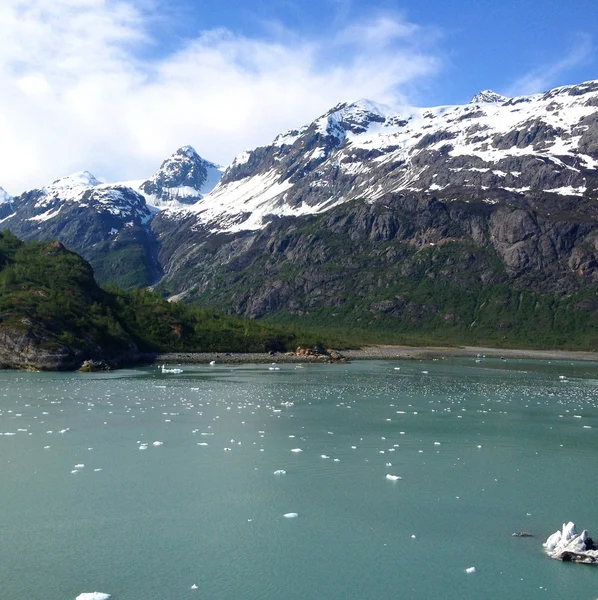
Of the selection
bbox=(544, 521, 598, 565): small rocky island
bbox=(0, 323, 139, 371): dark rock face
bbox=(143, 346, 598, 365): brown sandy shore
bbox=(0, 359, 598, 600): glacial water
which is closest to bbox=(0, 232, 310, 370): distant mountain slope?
bbox=(0, 323, 139, 371): dark rock face

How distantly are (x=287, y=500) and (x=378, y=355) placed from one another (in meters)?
121

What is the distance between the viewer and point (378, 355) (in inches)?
5753

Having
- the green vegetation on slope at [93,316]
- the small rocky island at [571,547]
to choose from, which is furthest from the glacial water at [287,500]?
the green vegetation on slope at [93,316]

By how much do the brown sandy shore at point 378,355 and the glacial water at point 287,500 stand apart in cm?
6375

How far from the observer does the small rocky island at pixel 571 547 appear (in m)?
20.6

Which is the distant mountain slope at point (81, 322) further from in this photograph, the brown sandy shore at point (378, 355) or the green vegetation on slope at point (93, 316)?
the brown sandy shore at point (378, 355)

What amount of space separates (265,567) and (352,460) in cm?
1449

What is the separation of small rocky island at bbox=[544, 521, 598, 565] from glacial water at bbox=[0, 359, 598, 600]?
0.34m

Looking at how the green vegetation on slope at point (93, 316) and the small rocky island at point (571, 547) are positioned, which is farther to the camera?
the green vegetation on slope at point (93, 316)

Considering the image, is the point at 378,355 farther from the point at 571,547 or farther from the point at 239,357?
the point at 571,547

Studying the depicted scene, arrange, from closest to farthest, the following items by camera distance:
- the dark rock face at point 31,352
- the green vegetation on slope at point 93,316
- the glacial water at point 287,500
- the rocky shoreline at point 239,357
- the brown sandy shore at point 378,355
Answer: the glacial water at point 287,500 < the dark rock face at point 31,352 < the rocky shoreline at point 239,357 < the green vegetation on slope at point 93,316 < the brown sandy shore at point 378,355

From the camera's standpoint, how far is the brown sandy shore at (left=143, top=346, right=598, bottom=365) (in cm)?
11938

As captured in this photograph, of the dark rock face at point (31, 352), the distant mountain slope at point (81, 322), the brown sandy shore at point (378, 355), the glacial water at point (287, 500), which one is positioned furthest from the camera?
the brown sandy shore at point (378, 355)

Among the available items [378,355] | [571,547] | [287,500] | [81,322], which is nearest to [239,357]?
[81,322]
